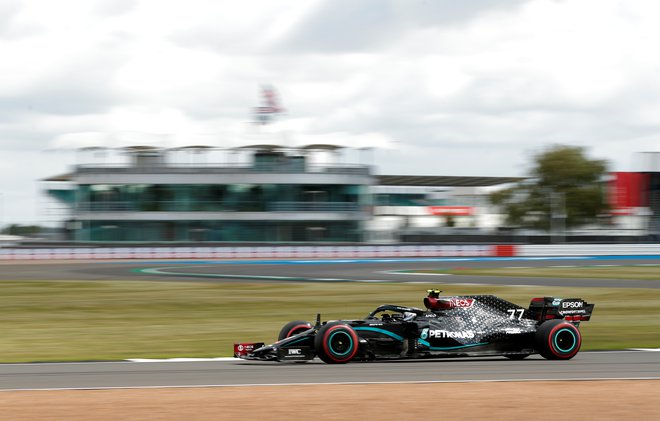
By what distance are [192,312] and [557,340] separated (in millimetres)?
11475

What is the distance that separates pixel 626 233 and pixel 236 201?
3004cm

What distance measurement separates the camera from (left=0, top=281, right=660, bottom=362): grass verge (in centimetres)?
1616

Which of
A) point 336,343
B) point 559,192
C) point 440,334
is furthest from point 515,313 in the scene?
point 559,192

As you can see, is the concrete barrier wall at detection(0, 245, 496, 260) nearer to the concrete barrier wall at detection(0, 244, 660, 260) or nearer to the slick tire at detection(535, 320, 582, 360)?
the concrete barrier wall at detection(0, 244, 660, 260)

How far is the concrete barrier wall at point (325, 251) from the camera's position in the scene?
169 ft

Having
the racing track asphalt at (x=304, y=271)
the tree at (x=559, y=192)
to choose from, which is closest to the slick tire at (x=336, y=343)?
Result: the racing track asphalt at (x=304, y=271)

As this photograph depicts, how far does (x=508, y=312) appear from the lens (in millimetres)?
13719

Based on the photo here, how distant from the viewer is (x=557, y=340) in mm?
13367

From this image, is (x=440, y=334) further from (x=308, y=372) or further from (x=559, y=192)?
(x=559, y=192)

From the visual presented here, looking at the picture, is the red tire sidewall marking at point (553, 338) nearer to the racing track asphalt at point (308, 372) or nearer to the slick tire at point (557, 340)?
the slick tire at point (557, 340)

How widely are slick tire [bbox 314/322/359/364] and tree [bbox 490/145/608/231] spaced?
245ft

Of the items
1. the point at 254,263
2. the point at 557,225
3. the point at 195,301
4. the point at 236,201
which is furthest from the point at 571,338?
the point at 557,225

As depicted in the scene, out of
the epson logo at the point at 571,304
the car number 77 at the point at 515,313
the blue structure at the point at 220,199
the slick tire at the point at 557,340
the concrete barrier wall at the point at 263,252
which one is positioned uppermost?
the blue structure at the point at 220,199

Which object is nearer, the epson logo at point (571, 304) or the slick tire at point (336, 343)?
the slick tire at point (336, 343)
